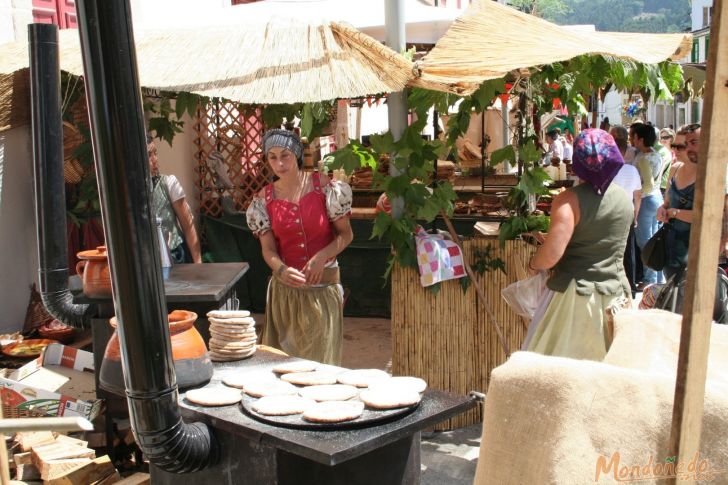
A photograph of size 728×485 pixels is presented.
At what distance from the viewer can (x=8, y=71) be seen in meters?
4.81

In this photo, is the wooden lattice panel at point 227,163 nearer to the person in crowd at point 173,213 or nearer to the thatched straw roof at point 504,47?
the person in crowd at point 173,213

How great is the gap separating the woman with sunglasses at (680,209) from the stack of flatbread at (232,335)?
2.65m

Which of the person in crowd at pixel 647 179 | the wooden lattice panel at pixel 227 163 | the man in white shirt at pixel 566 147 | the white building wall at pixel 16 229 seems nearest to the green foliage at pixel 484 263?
the white building wall at pixel 16 229

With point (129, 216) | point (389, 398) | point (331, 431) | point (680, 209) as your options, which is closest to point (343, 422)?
point (331, 431)

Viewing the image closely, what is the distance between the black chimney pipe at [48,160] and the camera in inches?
155

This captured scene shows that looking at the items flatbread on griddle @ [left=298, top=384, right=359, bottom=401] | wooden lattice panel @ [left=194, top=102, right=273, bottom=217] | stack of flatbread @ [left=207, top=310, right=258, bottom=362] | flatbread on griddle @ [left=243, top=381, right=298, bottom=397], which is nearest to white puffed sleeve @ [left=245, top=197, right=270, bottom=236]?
stack of flatbread @ [left=207, top=310, right=258, bottom=362]

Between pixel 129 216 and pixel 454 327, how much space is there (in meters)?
3.04

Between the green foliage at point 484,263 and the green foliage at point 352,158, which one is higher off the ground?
the green foliage at point 352,158

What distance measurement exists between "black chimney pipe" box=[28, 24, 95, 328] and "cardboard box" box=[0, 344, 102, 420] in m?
0.50

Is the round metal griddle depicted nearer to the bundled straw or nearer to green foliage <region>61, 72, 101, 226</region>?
the bundled straw

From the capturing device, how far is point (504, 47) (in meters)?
4.49

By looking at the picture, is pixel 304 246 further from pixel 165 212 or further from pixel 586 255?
pixel 586 255

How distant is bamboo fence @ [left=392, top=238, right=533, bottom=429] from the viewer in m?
4.97

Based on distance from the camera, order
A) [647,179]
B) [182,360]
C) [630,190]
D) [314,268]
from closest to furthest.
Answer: [182,360] < [314,268] < [630,190] < [647,179]
